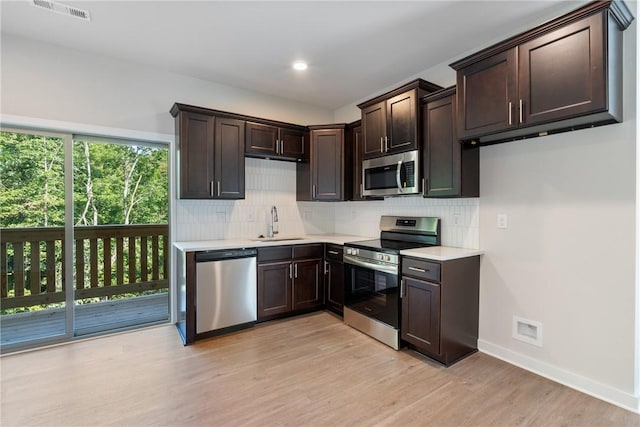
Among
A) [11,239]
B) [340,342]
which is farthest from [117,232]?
[340,342]

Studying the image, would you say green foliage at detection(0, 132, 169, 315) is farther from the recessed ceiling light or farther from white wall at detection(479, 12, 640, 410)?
white wall at detection(479, 12, 640, 410)

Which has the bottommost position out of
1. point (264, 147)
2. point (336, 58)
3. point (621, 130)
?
point (621, 130)

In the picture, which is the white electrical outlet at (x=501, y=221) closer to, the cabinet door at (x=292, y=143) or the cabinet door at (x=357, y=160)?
the cabinet door at (x=357, y=160)

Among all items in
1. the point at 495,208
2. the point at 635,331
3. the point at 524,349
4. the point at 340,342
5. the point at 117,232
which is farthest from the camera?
the point at 117,232

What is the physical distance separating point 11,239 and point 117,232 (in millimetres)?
832

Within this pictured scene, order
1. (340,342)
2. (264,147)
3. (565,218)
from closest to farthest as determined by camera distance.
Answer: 1. (565,218)
2. (340,342)
3. (264,147)

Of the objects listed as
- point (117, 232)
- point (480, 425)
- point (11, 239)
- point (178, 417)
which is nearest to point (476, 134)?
point (480, 425)

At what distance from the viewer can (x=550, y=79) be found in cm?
205

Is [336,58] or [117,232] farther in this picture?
[117,232]

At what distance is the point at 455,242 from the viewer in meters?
3.10

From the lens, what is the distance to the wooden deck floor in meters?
2.89

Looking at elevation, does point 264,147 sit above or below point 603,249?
above

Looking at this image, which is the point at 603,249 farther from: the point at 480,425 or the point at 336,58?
the point at 336,58

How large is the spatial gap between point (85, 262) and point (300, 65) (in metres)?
3.04
